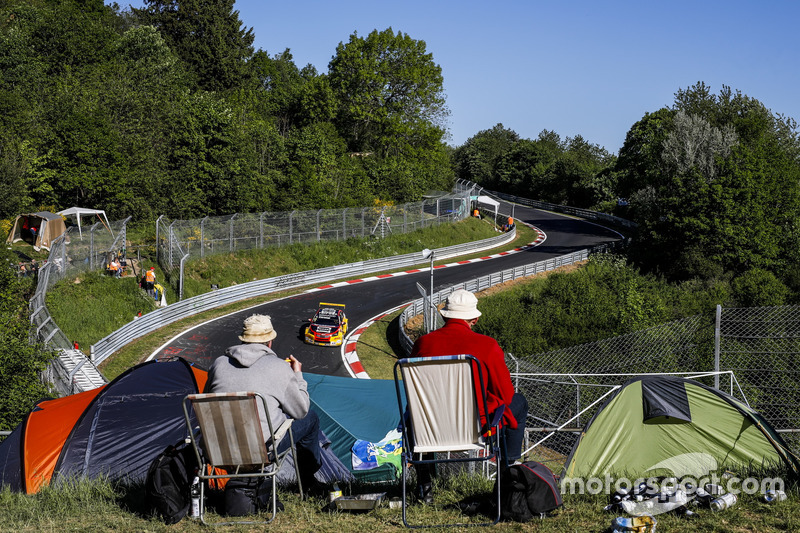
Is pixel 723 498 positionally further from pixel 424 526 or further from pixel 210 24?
pixel 210 24

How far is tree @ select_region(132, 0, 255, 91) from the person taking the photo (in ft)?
209

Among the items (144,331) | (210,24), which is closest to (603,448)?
(144,331)

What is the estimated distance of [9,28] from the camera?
52.1m

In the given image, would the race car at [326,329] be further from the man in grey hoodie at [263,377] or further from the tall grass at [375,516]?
the man in grey hoodie at [263,377]

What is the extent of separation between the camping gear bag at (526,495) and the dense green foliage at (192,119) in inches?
1423

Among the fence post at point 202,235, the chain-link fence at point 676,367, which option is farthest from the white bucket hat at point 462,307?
the fence post at point 202,235

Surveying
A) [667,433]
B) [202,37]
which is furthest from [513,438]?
[202,37]

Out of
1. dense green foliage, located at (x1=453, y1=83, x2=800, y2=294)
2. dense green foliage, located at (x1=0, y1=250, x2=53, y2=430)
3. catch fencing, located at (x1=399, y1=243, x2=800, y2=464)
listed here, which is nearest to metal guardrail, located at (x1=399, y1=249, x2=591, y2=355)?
dense green foliage, located at (x1=453, y1=83, x2=800, y2=294)

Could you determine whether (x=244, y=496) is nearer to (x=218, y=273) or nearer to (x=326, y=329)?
(x=326, y=329)

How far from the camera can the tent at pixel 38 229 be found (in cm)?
3195

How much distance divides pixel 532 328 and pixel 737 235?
68.8ft

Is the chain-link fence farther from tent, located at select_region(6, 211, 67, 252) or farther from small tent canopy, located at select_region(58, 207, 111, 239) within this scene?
tent, located at select_region(6, 211, 67, 252)

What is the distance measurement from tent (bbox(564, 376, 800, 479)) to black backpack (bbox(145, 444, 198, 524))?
13.0ft

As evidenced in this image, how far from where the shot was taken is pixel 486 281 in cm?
3638
